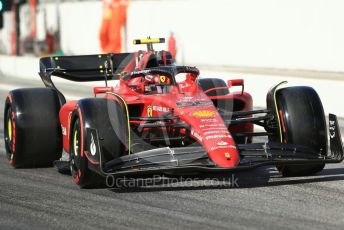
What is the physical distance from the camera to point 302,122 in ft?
32.7

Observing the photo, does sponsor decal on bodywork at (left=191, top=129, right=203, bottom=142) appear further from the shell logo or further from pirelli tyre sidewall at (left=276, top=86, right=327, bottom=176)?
pirelli tyre sidewall at (left=276, top=86, right=327, bottom=176)

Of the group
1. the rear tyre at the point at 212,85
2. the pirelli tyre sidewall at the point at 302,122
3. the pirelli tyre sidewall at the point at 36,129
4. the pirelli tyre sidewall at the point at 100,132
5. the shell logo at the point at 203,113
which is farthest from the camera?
the rear tyre at the point at 212,85

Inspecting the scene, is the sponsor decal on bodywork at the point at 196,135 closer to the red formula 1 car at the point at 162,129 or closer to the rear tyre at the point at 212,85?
the red formula 1 car at the point at 162,129

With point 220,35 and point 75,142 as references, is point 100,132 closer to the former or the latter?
point 75,142

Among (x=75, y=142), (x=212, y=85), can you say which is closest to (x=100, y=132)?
(x=75, y=142)

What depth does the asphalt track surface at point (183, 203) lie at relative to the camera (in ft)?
25.9

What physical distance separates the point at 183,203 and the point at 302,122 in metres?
1.90

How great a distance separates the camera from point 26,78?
30422 millimetres

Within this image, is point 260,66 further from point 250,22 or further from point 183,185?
point 183,185

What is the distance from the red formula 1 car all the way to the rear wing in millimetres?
890

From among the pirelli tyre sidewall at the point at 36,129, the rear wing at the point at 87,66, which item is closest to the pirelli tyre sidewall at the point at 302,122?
the pirelli tyre sidewall at the point at 36,129

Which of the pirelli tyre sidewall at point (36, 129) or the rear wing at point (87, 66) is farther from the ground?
the rear wing at point (87, 66)

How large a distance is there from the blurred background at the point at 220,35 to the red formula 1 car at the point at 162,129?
267 inches

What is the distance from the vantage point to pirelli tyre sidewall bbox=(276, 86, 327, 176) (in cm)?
992
